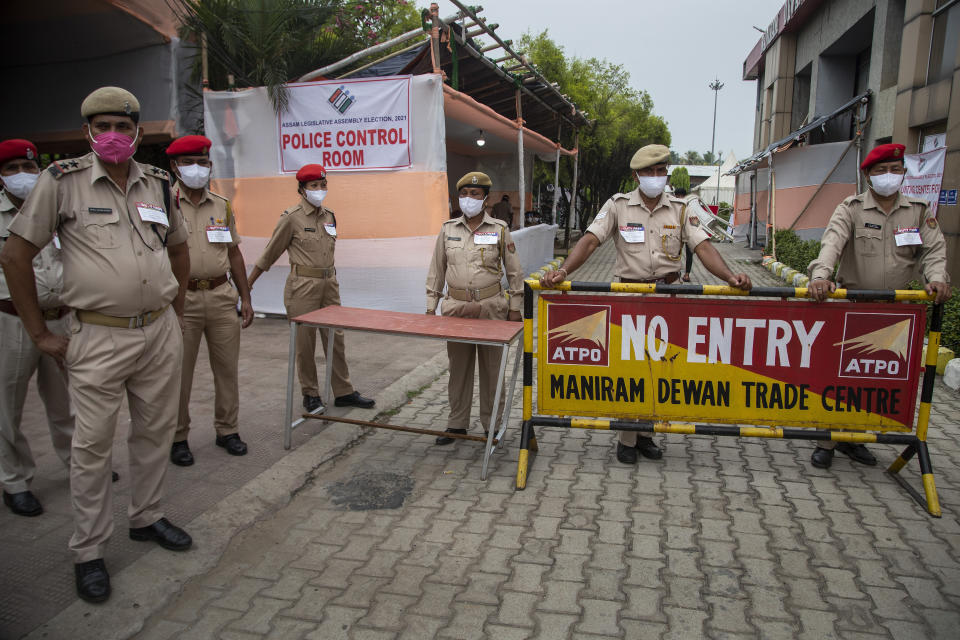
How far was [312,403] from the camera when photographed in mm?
4984

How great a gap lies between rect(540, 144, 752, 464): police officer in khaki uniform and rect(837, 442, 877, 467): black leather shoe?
1.27 m

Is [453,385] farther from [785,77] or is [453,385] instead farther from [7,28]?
[785,77]

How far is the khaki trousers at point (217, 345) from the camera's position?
4.02 meters

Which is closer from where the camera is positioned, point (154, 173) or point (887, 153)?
point (154, 173)

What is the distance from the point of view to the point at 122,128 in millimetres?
2781

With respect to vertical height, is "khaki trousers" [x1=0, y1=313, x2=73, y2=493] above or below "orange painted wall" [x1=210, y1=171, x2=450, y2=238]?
below

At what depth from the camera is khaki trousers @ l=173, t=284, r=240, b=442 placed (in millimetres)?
4023

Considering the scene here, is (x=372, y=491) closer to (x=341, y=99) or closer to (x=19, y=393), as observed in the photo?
(x=19, y=393)

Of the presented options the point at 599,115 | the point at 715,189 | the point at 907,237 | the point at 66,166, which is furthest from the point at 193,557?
the point at 715,189

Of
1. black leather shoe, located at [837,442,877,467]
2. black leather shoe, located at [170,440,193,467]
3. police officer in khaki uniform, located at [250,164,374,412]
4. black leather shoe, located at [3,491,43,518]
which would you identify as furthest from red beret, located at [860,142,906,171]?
black leather shoe, located at [3,491,43,518]

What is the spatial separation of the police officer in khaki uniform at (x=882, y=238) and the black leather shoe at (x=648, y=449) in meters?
1.00

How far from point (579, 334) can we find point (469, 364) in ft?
2.91

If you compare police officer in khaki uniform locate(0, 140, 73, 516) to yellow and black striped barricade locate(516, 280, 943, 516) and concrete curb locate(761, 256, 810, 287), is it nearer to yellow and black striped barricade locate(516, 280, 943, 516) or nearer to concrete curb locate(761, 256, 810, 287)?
yellow and black striped barricade locate(516, 280, 943, 516)

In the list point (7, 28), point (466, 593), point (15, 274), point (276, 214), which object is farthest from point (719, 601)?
point (7, 28)
